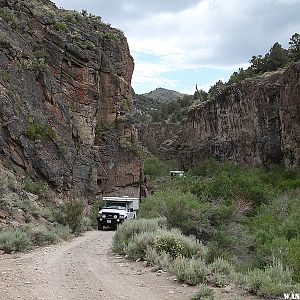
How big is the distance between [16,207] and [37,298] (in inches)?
508

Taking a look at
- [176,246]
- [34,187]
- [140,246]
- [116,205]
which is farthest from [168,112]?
[176,246]

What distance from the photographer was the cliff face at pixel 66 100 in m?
29.7

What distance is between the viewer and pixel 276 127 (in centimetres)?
5962

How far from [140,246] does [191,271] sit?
13.4 feet

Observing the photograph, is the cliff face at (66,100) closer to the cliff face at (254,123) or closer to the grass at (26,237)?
the grass at (26,237)

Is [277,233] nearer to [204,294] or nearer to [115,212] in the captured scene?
[115,212]

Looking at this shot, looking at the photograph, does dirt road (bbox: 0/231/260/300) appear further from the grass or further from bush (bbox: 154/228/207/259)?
bush (bbox: 154/228/207/259)

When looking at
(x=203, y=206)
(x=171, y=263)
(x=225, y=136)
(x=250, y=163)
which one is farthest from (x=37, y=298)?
(x=225, y=136)

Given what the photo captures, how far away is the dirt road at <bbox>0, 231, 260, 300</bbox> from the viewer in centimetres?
879

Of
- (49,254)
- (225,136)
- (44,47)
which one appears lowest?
(49,254)

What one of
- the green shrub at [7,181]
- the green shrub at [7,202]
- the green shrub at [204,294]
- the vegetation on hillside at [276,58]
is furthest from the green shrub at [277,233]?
the vegetation on hillside at [276,58]

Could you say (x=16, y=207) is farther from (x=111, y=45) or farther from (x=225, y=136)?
(x=225, y=136)

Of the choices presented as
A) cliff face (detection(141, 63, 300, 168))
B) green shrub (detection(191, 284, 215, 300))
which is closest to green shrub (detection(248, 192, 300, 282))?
green shrub (detection(191, 284, 215, 300))

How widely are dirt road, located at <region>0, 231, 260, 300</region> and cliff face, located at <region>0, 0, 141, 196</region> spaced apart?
49.5 ft
